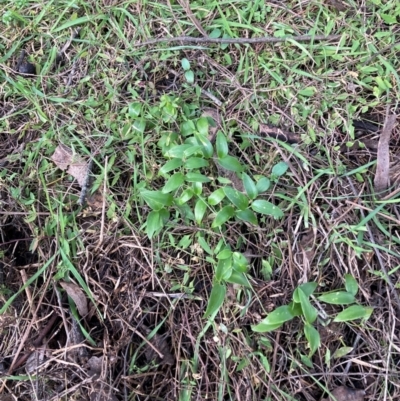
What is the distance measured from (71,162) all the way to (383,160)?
45.0 inches

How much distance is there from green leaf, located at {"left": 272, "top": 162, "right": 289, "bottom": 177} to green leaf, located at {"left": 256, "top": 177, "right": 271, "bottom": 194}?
0.05 m

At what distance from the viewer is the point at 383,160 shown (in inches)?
60.3

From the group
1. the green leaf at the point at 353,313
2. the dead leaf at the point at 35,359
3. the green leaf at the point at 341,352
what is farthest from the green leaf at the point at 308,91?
the dead leaf at the point at 35,359

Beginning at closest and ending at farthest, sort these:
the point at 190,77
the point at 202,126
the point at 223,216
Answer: the point at 223,216
the point at 202,126
the point at 190,77

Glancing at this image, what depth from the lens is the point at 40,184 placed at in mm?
1661

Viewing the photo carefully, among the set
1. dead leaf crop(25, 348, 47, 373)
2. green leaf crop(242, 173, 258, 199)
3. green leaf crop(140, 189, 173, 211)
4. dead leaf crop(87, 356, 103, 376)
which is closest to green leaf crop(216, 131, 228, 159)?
green leaf crop(242, 173, 258, 199)

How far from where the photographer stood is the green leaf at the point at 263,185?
4.92ft

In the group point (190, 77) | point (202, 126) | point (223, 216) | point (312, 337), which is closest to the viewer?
point (312, 337)

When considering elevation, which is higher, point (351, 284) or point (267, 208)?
point (267, 208)

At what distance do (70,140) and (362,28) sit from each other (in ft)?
4.00

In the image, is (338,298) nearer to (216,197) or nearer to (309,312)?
(309,312)

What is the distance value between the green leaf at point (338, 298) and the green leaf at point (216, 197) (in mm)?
452

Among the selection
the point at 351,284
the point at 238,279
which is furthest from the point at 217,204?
the point at 351,284

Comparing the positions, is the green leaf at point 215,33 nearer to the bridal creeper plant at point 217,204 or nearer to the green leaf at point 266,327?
the bridal creeper plant at point 217,204
